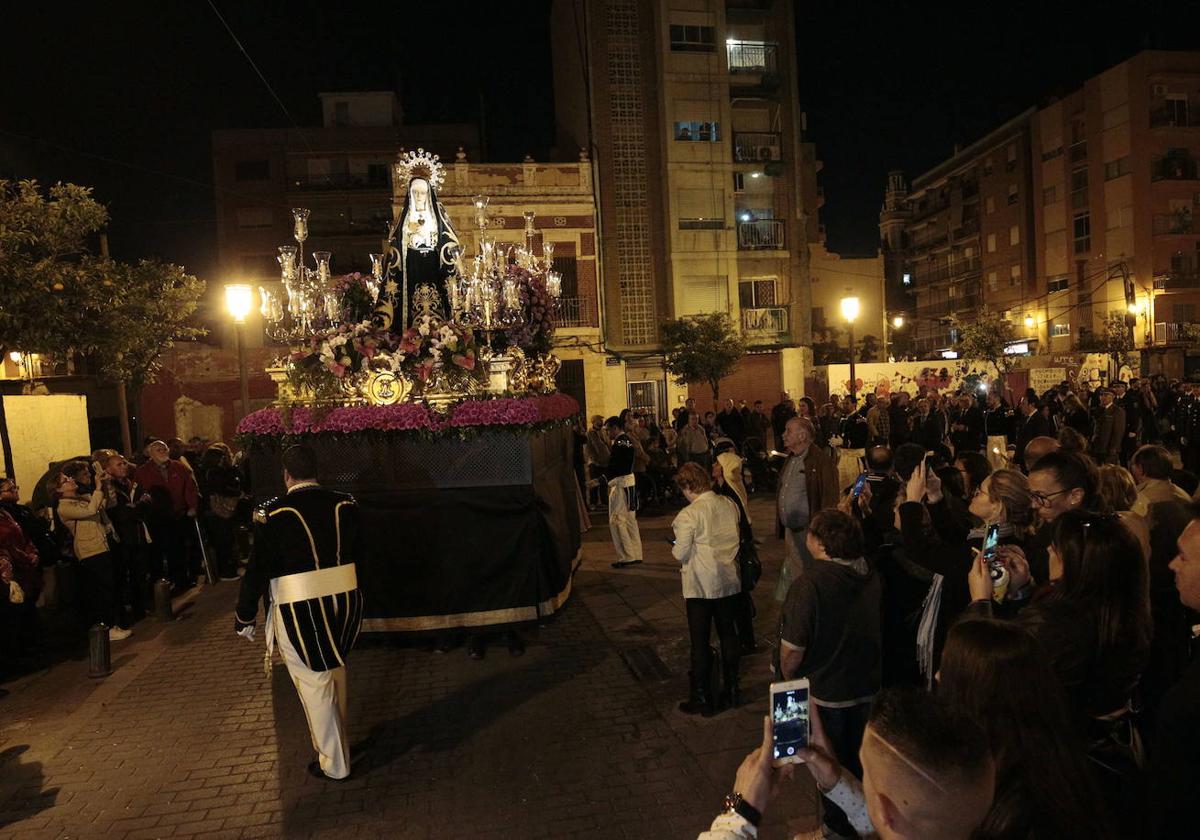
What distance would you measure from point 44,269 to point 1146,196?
42.0m

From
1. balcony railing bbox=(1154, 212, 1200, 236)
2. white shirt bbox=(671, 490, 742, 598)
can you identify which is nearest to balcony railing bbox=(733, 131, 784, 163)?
balcony railing bbox=(1154, 212, 1200, 236)

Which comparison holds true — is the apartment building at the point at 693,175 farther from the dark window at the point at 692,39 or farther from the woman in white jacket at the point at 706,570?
the woman in white jacket at the point at 706,570

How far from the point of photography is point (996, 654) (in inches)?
83.7

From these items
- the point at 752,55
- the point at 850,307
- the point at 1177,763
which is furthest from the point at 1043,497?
the point at 752,55

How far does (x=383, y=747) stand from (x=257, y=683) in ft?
7.00

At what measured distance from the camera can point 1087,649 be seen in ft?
9.11

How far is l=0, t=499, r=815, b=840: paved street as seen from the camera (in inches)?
179

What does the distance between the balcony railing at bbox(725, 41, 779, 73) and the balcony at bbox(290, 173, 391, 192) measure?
59.3 feet

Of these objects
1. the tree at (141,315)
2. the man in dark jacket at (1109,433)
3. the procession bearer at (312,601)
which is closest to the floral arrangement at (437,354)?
the procession bearer at (312,601)

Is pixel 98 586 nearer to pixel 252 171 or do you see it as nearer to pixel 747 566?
pixel 747 566

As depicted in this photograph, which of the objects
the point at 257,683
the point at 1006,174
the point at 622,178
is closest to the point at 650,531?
the point at 257,683

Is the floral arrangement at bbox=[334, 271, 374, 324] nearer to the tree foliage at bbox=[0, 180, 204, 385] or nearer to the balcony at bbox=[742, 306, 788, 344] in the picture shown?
the tree foliage at bbox=[0, 180, 204, 385]

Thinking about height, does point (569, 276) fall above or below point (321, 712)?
above

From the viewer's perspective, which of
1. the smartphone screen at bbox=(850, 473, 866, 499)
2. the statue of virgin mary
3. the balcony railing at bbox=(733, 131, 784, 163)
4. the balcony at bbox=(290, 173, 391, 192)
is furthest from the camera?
the balcony at bbox=(290, 173, 391, 192)
